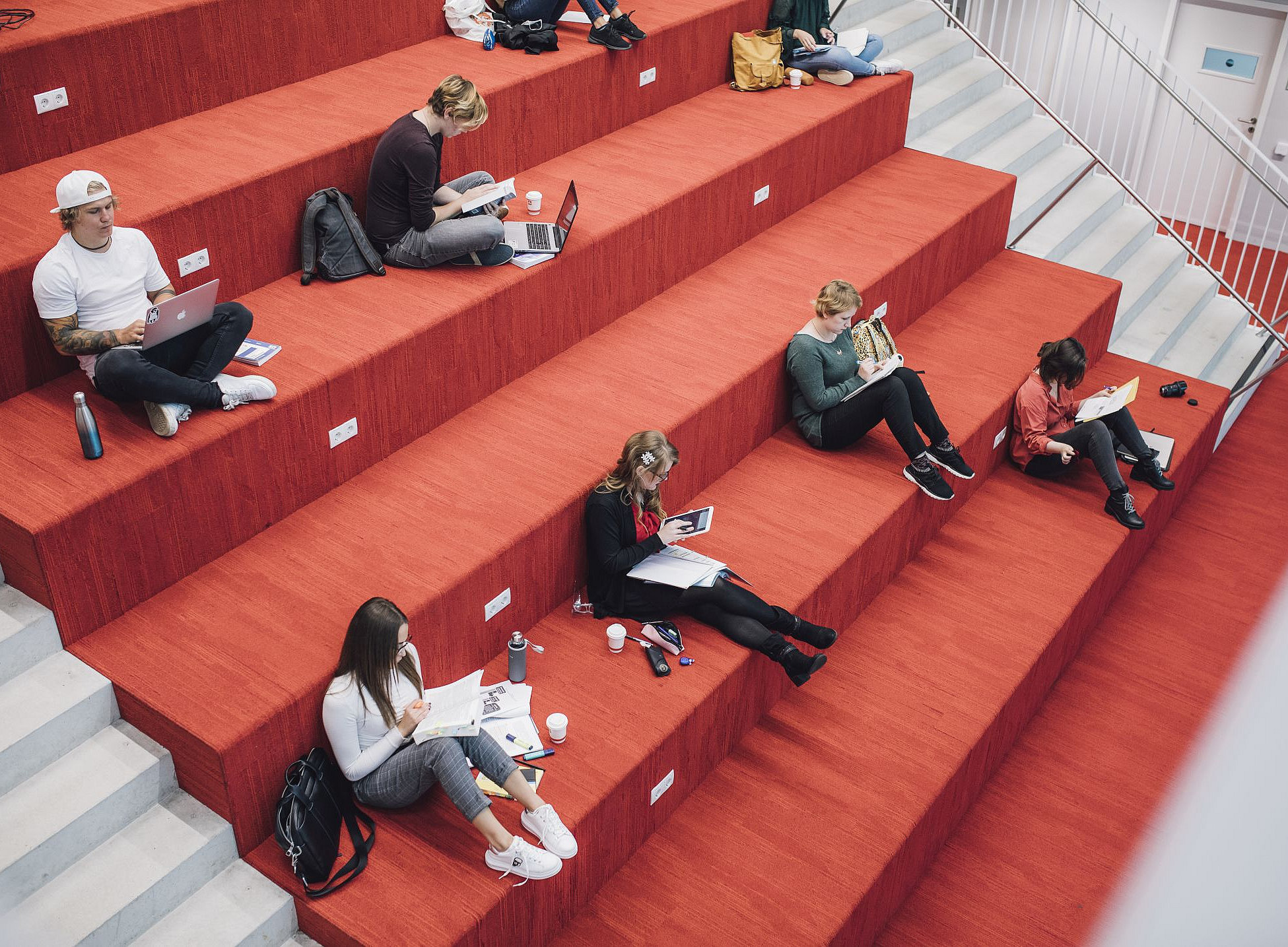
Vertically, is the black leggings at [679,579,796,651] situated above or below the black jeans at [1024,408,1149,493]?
above

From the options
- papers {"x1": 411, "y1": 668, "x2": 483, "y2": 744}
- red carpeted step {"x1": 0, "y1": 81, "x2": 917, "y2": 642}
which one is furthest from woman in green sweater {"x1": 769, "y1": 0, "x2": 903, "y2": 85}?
papers {"x1": 411, "y1": 668, "x2": 483, "y2": 744}

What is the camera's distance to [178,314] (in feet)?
12.6

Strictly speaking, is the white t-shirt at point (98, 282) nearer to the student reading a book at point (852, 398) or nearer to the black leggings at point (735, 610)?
the black leggings at point (735, 610)

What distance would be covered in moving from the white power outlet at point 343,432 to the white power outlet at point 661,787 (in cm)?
172

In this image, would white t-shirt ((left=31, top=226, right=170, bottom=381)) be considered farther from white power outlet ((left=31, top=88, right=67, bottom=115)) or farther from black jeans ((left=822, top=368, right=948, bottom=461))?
black jeans ((left=822, top=368, right=948, bottom=461))

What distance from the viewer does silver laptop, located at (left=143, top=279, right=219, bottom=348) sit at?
12.4 feet

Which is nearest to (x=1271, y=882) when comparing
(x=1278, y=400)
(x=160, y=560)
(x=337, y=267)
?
(x=160, y=560)

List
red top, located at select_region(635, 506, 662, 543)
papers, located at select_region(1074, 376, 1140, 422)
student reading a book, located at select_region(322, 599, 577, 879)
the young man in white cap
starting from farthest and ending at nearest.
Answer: papers, located at select_region(1074, 376, 1140, 422), red top, located at select_region(635, 506, 662, 543), the young man in white cap, student reading a book, located at select_region(322, 599, 577, 879)

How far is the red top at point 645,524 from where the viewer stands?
14.6ft

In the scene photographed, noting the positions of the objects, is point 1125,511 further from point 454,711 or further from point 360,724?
point 360,724

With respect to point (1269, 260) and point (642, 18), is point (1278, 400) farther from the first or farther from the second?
point (642, 18)

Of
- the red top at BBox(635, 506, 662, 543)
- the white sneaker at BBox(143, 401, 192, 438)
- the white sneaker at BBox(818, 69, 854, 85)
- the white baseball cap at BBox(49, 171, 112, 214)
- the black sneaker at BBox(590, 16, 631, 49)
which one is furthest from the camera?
the white sneaker at BBox(818, 69, 854, 85)

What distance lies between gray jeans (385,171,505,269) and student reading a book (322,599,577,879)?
200cm

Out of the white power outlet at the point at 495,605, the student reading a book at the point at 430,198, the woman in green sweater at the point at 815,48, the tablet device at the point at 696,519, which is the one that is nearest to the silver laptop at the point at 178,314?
the student reading a book at the point at 430,198
